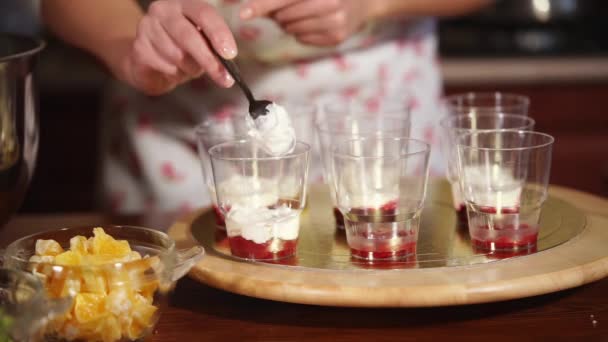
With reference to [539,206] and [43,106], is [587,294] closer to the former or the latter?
[539,206]

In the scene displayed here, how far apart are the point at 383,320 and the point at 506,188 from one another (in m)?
0.27

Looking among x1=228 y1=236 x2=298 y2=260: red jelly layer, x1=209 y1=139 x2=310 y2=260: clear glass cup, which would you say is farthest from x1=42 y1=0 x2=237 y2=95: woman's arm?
x1=228 y1=236 x2=298 y2=260: red jelly layer

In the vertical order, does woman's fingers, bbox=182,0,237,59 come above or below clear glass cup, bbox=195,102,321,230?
above

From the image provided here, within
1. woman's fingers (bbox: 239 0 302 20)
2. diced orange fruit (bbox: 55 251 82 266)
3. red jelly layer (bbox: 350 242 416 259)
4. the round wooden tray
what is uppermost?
woman's fingers (bbox: 239 0 302 20)

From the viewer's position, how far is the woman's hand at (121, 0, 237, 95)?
3.80 feet

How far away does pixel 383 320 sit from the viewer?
1.06m

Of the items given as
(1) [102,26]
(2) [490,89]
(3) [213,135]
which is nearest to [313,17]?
(3) [213,135]

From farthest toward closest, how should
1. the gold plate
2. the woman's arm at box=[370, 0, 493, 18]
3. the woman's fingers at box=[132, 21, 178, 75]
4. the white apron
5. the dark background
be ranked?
the dark background → the white apron → the woman's arm at box=[370, 0, 493, 18] → the woman's fingers at box=[132, 21, 178, 75] → the gold plate

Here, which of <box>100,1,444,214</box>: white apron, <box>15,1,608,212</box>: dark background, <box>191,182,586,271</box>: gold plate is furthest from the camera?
<box>15,1,608,212</box>: dark background

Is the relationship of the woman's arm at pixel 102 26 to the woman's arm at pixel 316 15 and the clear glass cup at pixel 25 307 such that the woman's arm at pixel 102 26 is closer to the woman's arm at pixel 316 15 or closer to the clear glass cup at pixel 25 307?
the woman's arm at pixel 316 15

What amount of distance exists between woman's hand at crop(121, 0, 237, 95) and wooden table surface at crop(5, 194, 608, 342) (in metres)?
0.30

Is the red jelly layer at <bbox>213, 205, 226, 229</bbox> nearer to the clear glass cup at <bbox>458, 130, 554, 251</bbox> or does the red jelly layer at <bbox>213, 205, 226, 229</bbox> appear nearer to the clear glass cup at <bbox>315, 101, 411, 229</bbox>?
the clear glass cup at <bbox>315, 101, 411, 229</bbox>

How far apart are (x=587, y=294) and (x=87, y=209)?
1.94 metres

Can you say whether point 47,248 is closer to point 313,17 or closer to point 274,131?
point 274,131
